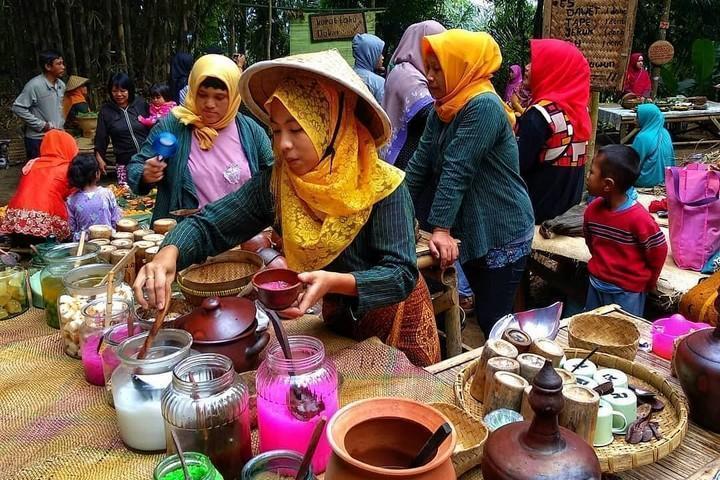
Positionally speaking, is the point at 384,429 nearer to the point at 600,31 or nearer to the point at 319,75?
the point at 319,75

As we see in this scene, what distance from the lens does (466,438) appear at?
1375mm

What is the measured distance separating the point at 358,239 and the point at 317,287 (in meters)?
0.36

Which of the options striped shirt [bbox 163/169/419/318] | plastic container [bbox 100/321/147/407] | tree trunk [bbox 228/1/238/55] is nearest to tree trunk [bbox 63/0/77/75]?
tree trunk [bbox 228/1/238/55]

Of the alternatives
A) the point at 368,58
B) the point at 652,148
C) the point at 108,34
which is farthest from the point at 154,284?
the point at 108,34

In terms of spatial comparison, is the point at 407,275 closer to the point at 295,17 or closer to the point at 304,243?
the point at 304,243

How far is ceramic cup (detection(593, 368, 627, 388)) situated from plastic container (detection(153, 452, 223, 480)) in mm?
1041

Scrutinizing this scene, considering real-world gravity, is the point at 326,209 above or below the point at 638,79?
above

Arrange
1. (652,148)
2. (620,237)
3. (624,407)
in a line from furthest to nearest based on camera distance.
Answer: (652,148)
(620,237)
(624,407)

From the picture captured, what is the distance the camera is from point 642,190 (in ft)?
19.5

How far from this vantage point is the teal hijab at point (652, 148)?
20.8ft

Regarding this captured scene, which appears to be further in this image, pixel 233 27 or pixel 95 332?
pixel 233 27

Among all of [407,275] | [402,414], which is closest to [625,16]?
[407,275]

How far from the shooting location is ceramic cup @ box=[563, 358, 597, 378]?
5.32 ft

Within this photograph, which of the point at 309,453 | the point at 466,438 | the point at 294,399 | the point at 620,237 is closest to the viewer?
the point at 309,453
